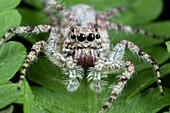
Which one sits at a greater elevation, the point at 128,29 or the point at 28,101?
the point at 128,29

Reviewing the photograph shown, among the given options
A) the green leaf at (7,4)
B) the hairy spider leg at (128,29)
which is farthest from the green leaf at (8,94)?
the hairy spider leg at (128,29)

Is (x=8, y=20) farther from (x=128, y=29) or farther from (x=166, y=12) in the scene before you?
(x=166, y=12)

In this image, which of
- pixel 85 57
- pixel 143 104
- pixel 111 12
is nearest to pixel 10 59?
pixel 85 57

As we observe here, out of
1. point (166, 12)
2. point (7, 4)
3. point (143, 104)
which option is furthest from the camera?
point (166, 12)

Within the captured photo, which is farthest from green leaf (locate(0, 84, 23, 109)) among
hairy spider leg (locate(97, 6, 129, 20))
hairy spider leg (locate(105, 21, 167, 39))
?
hairy spider leg (locate(97, 6, 129, 20))

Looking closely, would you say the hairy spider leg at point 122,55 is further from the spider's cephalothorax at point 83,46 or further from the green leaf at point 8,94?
the green leaf at point 8,94

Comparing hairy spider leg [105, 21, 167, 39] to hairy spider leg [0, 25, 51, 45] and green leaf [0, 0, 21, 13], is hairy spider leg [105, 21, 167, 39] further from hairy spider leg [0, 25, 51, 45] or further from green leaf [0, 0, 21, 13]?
green leaf [0, 0, 21, 13]

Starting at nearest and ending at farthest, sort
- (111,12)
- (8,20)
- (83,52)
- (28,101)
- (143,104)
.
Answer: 1. (28,101)
2. (143,104)
3. (8,20)
4. (83,52)
5. (111,12)
